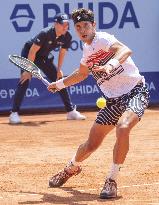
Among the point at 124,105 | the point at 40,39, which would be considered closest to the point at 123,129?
the point at 124,105

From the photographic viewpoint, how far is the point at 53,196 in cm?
670

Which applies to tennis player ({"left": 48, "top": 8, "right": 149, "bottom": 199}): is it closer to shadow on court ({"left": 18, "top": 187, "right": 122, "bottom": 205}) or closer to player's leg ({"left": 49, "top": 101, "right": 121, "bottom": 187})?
player's leg ({"left": 49, "top": 101, "right": 121, "bottom": 187})

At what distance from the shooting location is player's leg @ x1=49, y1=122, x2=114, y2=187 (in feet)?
22.4

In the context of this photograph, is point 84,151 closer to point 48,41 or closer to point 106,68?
point 106,68

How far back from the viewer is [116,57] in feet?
20.9

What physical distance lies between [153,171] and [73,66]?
6039mm

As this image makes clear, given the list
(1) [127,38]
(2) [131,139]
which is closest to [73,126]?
(2) [131,139]

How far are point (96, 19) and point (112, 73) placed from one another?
7.21 m

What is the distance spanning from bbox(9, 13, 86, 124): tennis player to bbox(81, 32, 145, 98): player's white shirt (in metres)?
4.93

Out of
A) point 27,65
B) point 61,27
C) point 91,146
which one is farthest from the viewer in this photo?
point 61,27

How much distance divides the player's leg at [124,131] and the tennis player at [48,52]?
203 inches

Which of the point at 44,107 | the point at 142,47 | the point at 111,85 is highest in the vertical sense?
the point at 111,85

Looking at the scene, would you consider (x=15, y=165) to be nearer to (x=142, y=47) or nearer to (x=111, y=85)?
(x=111, y=85)

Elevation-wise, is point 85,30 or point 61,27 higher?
point 85,30
